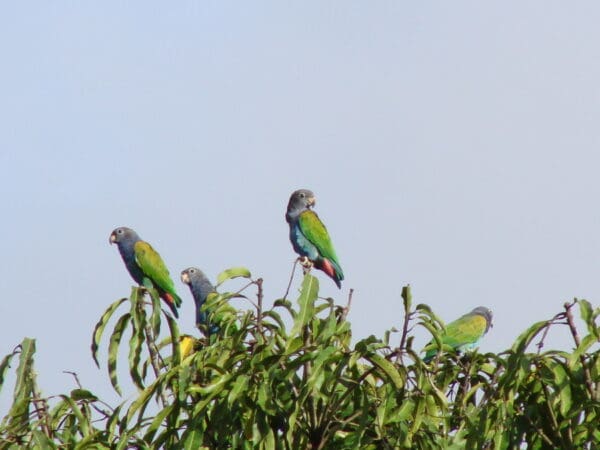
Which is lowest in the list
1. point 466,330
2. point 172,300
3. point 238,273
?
point 238,273

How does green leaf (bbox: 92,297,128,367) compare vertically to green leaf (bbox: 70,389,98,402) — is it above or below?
above

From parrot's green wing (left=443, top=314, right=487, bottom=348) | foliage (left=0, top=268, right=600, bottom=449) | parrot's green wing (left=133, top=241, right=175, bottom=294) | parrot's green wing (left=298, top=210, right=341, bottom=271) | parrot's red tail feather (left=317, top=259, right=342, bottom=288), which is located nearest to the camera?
foliage (left=0, top=268, right=600, bottom=449)

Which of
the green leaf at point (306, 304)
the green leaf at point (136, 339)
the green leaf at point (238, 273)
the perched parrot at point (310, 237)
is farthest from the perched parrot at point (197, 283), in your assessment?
the green leaf at point (306, 304)

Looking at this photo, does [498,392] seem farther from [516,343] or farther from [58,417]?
[58,417]

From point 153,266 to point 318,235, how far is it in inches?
62.2

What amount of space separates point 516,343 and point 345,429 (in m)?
0.83

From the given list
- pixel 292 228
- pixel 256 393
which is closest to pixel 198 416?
pixel 256 393

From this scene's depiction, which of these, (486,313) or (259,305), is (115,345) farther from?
(486,313)

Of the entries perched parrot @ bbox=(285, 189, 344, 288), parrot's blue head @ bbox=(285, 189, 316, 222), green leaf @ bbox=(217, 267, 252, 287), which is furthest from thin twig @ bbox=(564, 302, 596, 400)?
parrot's blue head @ bbox=(285, 189, 316, 222)

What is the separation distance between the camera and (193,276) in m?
9.39

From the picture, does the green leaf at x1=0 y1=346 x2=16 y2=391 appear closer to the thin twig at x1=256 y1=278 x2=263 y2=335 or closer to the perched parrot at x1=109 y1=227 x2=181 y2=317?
the thin twig at x1=256 y1=278 x2=263 y2=335

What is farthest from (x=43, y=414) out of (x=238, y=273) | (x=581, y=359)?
(x=581, y=359)

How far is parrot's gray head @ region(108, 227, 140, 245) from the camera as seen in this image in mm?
9703

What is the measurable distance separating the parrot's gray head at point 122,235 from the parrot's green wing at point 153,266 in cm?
15
